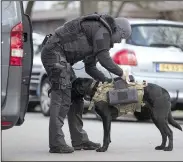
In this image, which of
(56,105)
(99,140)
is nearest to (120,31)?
(56,105)

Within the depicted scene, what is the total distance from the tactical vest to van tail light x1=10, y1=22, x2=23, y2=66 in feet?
2.85

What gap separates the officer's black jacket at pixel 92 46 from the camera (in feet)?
23.7

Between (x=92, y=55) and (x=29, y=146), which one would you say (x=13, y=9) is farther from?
(x=29, y=146)

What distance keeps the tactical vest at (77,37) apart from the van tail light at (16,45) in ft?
2.85

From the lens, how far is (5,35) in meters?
6.50

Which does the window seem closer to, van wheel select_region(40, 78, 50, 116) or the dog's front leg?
van wheel select_region(40, 78, 50, 116)

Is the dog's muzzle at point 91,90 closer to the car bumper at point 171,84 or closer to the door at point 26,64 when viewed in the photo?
the door at point 26,64

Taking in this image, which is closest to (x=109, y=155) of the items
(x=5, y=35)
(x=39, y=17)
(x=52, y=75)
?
(x=52, y=75)

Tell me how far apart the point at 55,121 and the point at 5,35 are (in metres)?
1.38

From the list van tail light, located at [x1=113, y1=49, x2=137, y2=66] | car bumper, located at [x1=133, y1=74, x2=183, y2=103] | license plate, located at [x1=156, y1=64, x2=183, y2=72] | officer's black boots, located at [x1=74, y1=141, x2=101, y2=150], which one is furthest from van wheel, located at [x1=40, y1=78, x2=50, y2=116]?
officer's black boots, located at [x1=74, y1=141, x2=101, y2=150]

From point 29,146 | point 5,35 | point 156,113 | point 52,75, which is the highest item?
point 5,35

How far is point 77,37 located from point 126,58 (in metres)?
3.32

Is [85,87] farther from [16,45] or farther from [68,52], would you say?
[16,45]

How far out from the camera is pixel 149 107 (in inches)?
295
